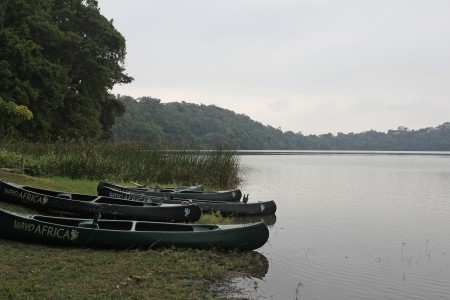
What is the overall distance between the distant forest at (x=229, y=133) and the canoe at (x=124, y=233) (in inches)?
979

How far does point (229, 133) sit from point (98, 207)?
55981mm

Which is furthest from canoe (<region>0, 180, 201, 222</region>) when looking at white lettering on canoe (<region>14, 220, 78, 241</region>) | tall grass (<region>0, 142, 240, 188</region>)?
tall grass (<region>0, 142, 240, 188</region>)

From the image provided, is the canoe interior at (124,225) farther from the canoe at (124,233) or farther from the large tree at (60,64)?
the large tree at (60,64)

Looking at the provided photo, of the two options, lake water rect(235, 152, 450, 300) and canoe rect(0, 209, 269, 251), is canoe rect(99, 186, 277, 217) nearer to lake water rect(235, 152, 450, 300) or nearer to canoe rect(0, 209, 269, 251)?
lake water rect(235, 152, 450, 300)

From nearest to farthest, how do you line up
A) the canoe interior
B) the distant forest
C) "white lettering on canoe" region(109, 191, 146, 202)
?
the canoe interior → "white lettering on canoe" region(109, 191, 146, 202) → the distant forest

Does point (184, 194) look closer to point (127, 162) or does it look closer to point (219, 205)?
point (219, 205)

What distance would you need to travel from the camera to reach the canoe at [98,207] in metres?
8.43

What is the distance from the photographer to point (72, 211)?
850cm

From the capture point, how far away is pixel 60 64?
81.6 feet

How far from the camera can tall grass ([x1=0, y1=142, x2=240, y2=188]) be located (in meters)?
13.4

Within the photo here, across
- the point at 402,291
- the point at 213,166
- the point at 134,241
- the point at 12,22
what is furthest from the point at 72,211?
the point at 12,22

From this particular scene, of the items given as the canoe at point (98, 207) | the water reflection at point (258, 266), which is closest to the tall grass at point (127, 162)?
the canoe at point (98, 207)

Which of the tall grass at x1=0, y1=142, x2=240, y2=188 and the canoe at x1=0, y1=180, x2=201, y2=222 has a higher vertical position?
the tall grass at x1=0, y1=142, x2=240, y2=188

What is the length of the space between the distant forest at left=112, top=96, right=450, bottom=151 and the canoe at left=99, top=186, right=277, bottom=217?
67.3 ft
